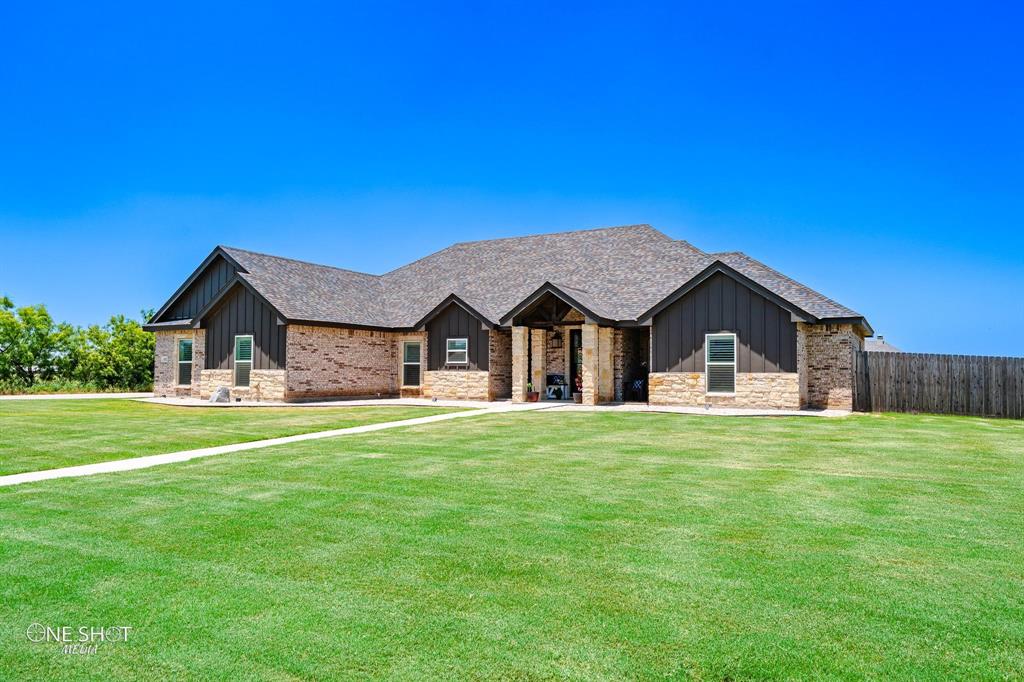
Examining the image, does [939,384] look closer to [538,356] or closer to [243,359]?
[538,356]

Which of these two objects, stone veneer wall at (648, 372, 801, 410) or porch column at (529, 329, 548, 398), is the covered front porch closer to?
porch column at (529, 329, 548, 398)

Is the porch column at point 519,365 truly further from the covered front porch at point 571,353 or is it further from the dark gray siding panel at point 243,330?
the dark gray siding panel at point 243,330

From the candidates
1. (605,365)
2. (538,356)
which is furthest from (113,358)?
(605,365)

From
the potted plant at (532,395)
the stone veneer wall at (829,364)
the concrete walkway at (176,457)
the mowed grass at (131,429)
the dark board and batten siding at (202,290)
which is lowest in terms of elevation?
the concrete walkway at (176,457)

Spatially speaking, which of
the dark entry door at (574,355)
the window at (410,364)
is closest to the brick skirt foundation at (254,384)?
the window at (410,364)

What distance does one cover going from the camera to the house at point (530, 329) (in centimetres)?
2184

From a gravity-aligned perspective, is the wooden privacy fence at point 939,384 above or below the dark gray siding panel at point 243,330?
below

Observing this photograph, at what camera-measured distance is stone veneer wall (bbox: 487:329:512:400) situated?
26844 millimetres

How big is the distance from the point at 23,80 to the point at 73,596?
25.2m

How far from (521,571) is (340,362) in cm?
2414

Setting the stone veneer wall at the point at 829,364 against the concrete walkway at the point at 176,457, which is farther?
the stone veneer wall at the point at 829,364

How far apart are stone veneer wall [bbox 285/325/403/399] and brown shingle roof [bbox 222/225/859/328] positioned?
2.58ft

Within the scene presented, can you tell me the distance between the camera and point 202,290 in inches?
1225

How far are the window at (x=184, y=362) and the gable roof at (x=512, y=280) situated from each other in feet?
17.0
